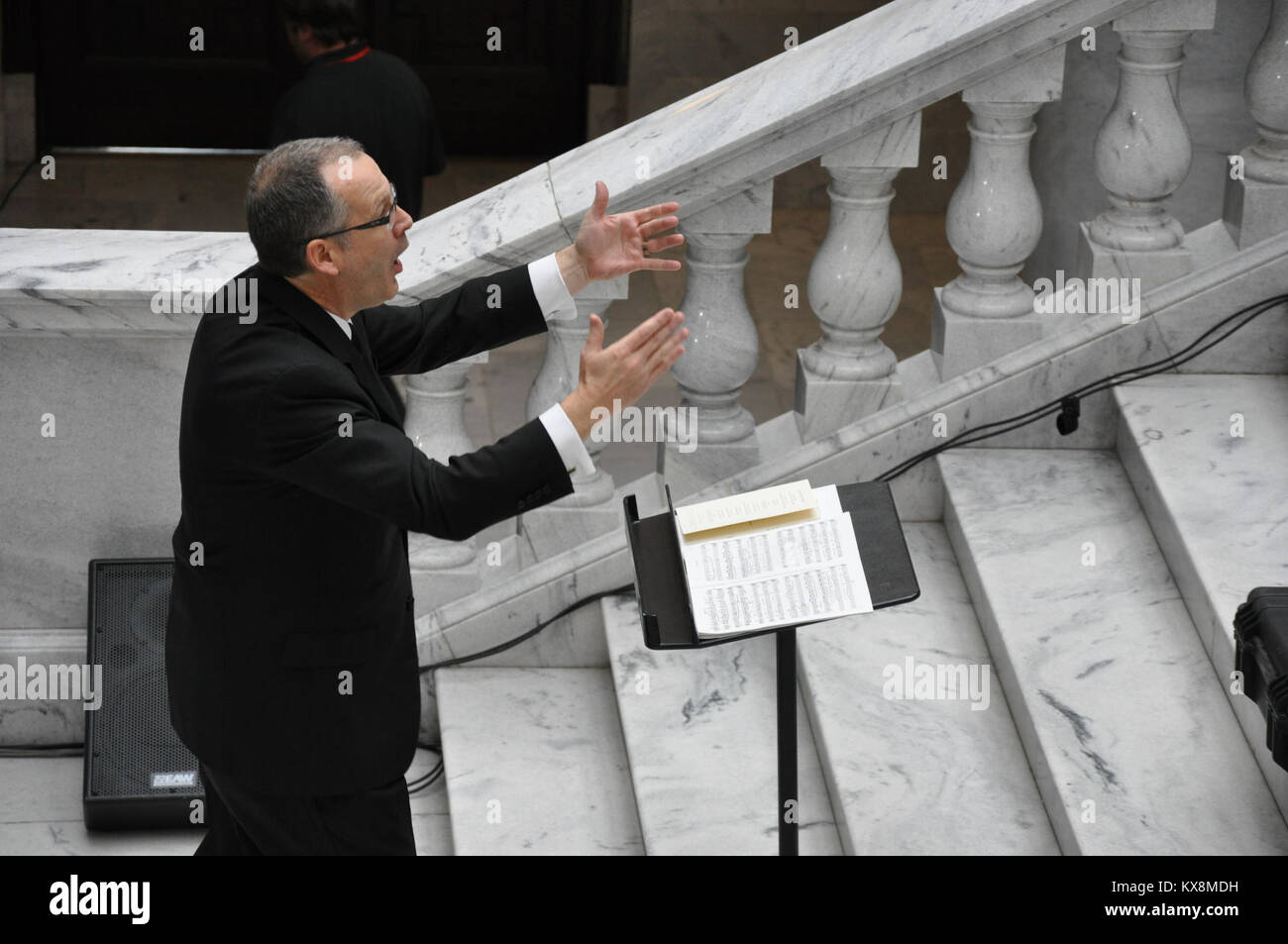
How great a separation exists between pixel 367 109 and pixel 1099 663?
305 centimetres

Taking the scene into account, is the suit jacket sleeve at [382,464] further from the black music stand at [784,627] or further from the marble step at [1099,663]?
the marble step at [1099,663]

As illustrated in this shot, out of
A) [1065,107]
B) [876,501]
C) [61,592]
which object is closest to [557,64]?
[1065,107]

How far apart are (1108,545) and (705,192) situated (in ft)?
4.04

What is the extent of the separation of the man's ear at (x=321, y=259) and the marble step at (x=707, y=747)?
1.48 meters

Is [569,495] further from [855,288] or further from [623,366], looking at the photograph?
[623,366]

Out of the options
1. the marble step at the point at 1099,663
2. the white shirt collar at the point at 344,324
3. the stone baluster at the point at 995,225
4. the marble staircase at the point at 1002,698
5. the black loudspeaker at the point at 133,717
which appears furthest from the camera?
the black loudspeaker at the point at 133,717

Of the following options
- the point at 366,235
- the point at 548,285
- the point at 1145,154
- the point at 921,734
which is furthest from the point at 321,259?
the point at 1145,154

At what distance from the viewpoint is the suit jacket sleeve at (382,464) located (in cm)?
288

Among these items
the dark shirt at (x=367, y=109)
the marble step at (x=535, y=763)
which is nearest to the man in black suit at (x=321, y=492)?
the marble step at (x=535, y=763)

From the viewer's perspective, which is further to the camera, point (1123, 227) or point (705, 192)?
point (1123, 227)

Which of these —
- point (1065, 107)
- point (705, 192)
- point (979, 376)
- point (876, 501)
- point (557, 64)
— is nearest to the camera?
point (876, 501)

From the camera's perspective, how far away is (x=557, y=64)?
33.0 feet

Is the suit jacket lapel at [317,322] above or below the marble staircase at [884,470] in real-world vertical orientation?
above
